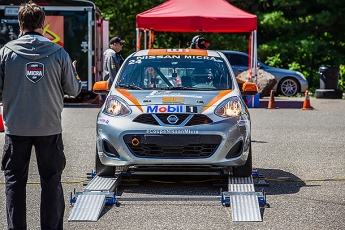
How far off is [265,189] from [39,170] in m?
3.57

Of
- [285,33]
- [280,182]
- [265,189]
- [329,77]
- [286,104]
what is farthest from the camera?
[285,33]

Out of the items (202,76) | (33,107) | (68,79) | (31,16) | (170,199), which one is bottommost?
(170,199)

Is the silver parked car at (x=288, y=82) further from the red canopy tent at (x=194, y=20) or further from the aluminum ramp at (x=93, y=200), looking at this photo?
the aluminum ramp at (x=93, y=200)

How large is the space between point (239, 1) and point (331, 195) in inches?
1070

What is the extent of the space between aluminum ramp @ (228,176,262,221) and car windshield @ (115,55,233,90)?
5.15 ft

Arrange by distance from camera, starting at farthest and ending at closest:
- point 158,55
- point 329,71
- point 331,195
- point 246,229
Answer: point 329,71 → point 158,55 → point 331,195 → point 246,229

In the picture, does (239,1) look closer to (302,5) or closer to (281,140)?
(302,5)

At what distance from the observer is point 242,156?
29.2ft

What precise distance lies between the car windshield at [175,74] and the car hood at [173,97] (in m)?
0.25

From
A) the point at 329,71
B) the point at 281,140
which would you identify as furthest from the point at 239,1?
the point at 281,140

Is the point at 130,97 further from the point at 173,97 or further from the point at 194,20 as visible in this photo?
the point at 194,20

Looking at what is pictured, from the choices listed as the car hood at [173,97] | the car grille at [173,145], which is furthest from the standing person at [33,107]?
the car hood at [173,97]

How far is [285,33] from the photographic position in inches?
1352

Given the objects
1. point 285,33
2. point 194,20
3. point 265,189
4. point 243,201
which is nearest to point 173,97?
point 265,189
